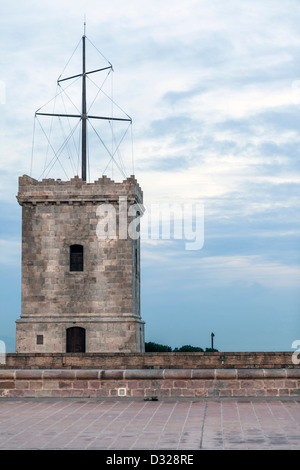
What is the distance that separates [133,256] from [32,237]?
5.07 m

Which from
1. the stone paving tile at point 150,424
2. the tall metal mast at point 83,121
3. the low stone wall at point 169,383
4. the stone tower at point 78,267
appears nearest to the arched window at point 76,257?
the stone tower at point 78,267

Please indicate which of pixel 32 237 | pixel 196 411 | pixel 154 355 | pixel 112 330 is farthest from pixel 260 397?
pixel 32 237

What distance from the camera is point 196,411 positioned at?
1202 centimetres

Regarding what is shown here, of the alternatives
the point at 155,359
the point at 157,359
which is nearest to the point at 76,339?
the point at 155,359

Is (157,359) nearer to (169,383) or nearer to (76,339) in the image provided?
(76,339)

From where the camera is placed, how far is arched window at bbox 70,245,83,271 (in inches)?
1390

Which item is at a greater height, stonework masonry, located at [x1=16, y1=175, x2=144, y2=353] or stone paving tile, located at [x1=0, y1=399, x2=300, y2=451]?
stonework masonry, located at [x1=16, y1=175, x2=144, y2=353]

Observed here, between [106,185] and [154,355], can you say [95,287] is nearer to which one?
[106,185]

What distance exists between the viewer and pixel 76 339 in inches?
1374

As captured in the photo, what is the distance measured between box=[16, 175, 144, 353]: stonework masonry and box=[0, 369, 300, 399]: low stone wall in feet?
67.5

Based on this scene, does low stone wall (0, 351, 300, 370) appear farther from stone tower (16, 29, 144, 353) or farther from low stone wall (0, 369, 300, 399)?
low stone wall (0, 369, 300, 399)

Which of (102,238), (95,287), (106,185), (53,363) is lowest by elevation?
(53,363)

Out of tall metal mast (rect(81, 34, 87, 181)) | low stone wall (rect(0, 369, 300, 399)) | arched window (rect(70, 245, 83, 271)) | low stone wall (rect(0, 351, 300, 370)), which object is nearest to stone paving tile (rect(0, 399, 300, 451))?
low stone wall (rect(0, 369, 300, 399))
